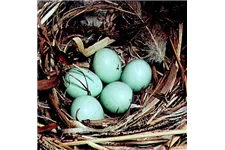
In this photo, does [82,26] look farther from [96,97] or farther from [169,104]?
[169,104]

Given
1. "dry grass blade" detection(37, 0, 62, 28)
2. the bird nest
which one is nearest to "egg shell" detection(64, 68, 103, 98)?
the bird nest

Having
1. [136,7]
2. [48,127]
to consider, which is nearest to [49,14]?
[136,7]

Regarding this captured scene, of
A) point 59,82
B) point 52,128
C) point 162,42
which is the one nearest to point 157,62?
point 162,42

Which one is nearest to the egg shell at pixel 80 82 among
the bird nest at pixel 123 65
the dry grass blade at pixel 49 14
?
the bird nest at pixel 123 65

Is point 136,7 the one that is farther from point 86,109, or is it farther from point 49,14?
point 86,109

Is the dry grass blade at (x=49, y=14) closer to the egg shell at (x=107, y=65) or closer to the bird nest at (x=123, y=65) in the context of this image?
the bird nest at (x=123, y=65)

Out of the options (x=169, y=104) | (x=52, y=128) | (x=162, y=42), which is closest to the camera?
(x=52, y=128)

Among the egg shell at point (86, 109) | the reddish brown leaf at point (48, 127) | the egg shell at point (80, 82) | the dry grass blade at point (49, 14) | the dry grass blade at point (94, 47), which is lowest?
the reddish brown leaf at point (48, 127)
